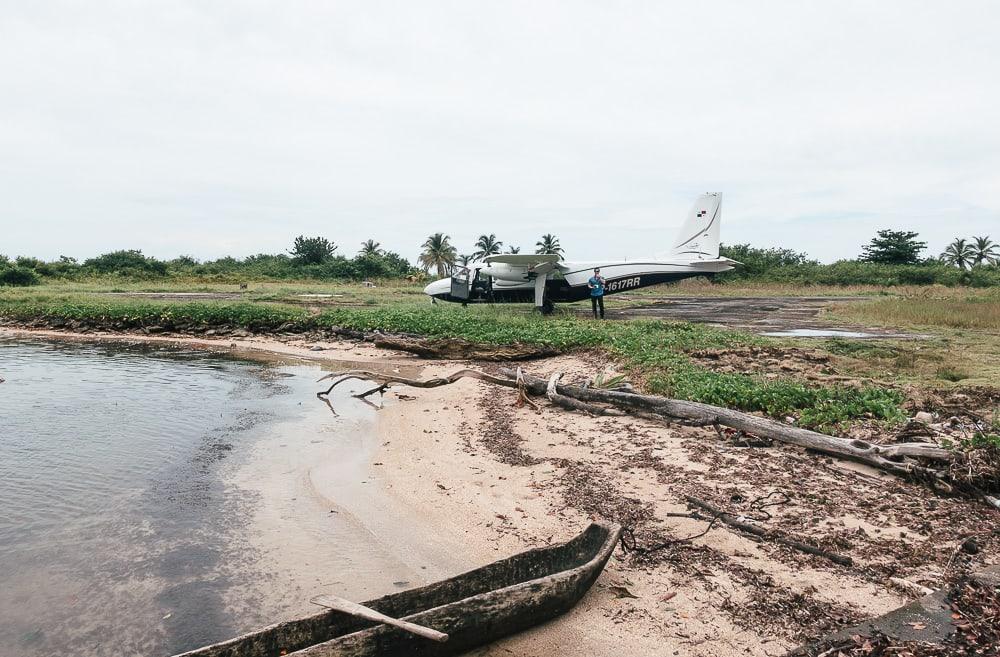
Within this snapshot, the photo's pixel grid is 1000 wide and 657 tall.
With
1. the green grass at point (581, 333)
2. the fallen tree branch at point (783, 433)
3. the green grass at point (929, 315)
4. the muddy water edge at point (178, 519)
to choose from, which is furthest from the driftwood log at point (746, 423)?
the green grass at point (929, 315)

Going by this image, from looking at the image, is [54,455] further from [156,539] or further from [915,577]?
[915,577]

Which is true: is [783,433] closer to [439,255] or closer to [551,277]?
[551,277]

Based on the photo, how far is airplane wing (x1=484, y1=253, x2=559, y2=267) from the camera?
22.1 metres

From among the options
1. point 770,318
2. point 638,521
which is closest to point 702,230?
point 770,318

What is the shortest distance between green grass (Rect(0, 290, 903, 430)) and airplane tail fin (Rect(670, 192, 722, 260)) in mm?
7854

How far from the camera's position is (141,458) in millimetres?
8773

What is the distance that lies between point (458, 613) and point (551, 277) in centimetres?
2052

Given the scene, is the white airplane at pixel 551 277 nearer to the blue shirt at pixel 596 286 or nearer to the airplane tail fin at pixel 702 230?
the airplane tail fin at pixel 702 230

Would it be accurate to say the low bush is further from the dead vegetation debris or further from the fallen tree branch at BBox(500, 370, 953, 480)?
the dead vegetation debris

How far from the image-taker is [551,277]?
933 inches

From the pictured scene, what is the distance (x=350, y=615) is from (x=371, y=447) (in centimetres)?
545

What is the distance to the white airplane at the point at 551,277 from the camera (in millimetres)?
23453

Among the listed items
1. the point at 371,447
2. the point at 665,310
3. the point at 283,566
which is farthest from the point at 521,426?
the point at 665,310

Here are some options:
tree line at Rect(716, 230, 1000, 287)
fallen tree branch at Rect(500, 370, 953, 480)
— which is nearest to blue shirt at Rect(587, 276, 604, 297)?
fallen tree branch at Rect(500, 370, 953, 480)
